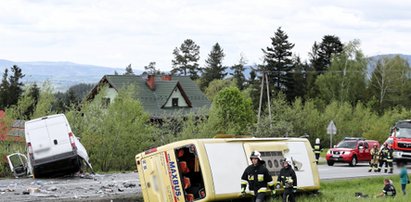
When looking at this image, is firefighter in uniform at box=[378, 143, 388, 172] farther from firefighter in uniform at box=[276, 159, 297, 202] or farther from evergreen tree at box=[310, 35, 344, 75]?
evergreen tree at box=[310, 35, 344, 75]

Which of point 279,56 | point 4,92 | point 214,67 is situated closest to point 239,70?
point 214,67

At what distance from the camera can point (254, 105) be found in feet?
281

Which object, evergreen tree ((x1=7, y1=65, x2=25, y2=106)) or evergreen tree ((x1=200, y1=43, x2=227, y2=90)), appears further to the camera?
evergreen tree ((x1=200, y1=43, x2=227, y2=90))

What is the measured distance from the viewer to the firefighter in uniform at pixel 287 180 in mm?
15102

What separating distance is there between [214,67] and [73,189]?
359 ft

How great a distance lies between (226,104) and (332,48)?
4298 centimetres

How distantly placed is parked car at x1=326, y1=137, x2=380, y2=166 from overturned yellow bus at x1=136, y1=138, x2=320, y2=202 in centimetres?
2068

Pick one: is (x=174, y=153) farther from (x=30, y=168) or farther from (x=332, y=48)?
(x=332, y=48)

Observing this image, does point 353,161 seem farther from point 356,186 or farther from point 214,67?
point 214,67

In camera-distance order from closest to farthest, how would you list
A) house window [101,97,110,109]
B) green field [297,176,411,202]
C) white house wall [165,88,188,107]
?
green field [297,176,411,202]
house window [101,97,110,109]
white house wall [165,88,188,107]

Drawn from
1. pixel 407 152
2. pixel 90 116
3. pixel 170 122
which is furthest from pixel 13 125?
pixel 407 152

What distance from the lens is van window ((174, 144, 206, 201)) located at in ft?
49.1

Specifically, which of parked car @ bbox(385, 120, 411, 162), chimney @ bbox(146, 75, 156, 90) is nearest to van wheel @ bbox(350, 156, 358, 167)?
parked car @ bbox(385, 120, 411, 162)

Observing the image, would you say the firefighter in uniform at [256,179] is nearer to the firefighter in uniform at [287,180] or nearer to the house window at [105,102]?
the firefighter in uniform at [287,180]
